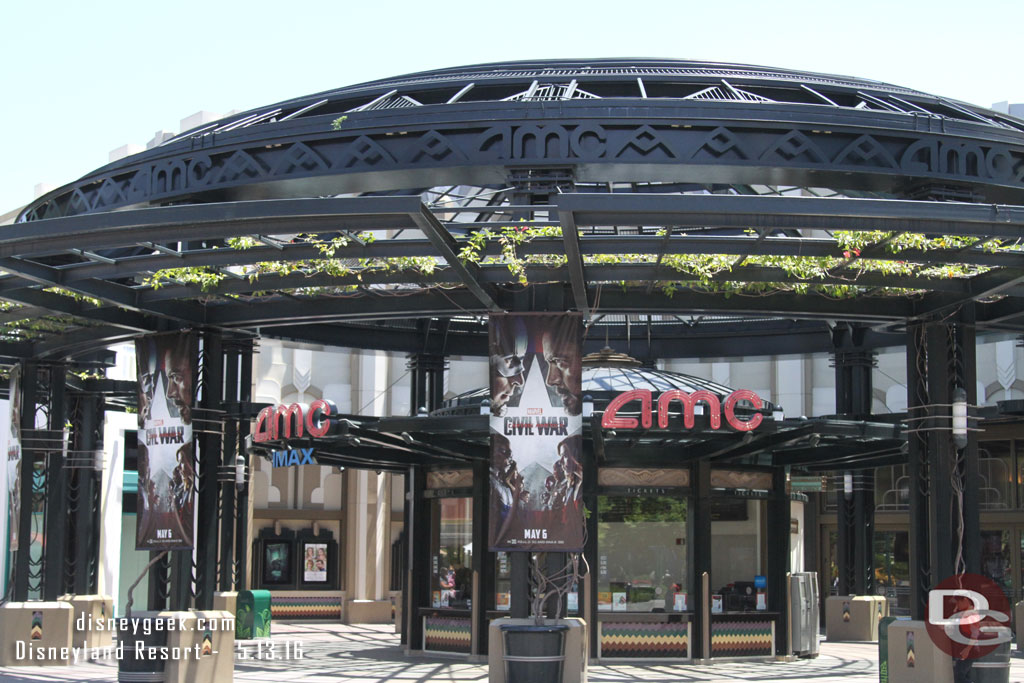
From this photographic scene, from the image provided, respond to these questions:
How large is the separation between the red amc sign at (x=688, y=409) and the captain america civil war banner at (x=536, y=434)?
258 centimetres

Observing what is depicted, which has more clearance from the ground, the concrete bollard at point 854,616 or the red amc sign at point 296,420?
the red amc sign at point 296,420

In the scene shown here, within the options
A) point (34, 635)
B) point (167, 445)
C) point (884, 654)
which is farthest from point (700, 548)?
point (34, 635)

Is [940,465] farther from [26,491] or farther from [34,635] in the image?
[26,491]

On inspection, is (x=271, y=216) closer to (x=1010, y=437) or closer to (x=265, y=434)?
(x=265, y=434)

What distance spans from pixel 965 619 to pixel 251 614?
15.9 meters

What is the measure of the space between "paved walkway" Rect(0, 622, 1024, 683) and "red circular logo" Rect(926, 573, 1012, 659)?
11.7 feet

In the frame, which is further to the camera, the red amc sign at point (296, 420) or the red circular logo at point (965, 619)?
the red amc sign at point (296, 420)

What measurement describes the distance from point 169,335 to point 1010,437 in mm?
22927

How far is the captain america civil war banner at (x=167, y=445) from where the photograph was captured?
740 inches

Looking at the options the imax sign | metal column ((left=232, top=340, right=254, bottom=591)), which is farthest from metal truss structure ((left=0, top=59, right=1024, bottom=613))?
metal column ((left=232, top=340, right=254, bottom=591))

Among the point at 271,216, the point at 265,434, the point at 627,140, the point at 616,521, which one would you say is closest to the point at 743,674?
the point at 616,521

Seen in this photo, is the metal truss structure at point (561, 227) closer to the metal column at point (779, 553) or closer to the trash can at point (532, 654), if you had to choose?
the metal column at point (779, 553)

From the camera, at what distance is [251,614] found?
2738 centimetres

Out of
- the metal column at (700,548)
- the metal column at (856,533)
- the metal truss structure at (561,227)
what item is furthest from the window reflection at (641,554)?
the metal column at (856,533)
